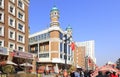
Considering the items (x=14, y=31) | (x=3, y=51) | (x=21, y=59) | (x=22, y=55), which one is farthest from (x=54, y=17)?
(x=3, y=51)

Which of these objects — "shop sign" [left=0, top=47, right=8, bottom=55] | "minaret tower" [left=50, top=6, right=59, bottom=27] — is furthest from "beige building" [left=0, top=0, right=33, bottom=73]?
"minaret tower" [left=50, top=6, right=59, bottom=27]

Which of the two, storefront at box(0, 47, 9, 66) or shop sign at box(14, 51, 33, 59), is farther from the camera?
shop sign at box(14, 51, 33, 59)

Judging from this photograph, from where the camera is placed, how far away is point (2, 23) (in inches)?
1933

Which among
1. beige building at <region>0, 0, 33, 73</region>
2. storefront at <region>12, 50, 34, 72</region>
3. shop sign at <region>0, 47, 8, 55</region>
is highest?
beige building at <region>0, 0, 33, 73</region>

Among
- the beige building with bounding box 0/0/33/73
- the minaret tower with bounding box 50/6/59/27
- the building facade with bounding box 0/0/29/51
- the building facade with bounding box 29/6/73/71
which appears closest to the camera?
the beige building with bounding box 0/0/33/73

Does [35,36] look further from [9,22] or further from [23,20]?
[9,22]

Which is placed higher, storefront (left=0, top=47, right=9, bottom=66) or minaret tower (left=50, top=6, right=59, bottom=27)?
minaret tower (left=50, top=6, right=59, bottom=27)

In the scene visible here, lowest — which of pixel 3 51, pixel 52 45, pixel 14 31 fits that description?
pixel 3 51

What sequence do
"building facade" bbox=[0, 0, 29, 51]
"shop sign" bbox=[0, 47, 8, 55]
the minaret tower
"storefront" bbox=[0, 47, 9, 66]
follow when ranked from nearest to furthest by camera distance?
"shop sign" bbox=[0, 47, 8, 55] < "storefront" bbox=[0, 47, 9, 66] < "building facade" bbox=[0, 0, 29, 51] < the minaret tower

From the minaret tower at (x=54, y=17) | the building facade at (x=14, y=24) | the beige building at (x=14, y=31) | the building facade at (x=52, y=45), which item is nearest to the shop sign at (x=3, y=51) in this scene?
the beige building at (x=14, y=31)

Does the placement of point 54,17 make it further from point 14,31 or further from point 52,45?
point 14,31

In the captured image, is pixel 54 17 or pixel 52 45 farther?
pixel 54 17

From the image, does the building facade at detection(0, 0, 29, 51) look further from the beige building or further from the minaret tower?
the minaret tower

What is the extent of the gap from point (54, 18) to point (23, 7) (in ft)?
85.5
